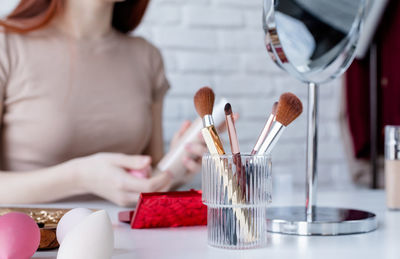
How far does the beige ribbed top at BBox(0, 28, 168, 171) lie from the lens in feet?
3.70

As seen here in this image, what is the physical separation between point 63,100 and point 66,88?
0.03 meters

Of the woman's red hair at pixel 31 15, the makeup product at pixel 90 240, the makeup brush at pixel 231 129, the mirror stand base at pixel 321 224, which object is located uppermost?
the woman's red hair at pixel 31 15

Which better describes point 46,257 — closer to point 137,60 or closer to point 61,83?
point 61,83

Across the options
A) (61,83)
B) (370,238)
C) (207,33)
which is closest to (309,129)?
(370,238)

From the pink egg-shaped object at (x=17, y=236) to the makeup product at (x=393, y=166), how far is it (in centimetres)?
56

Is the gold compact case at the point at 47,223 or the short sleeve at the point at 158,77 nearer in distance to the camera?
the gold compact case at the point at 47,223

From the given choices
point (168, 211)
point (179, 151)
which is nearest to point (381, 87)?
point (179, 151)

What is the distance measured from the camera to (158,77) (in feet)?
4.50

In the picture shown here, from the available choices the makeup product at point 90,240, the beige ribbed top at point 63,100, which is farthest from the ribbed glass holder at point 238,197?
the beige ribbed top at point 63,100

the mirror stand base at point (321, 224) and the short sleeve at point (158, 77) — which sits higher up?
the short sleeve at point (158, 77)

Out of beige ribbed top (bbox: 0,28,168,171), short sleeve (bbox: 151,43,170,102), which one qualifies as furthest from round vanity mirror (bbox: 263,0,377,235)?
short sleeve (bbox: 151,43,170,102)

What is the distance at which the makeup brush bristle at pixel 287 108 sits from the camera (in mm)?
497

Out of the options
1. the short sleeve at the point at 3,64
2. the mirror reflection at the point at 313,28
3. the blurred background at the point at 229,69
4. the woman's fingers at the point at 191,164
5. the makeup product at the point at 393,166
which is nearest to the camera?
the mirror reflection at the point at 313,28

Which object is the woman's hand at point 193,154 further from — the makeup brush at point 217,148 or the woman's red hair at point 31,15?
the woman's red hair at point 31,15
